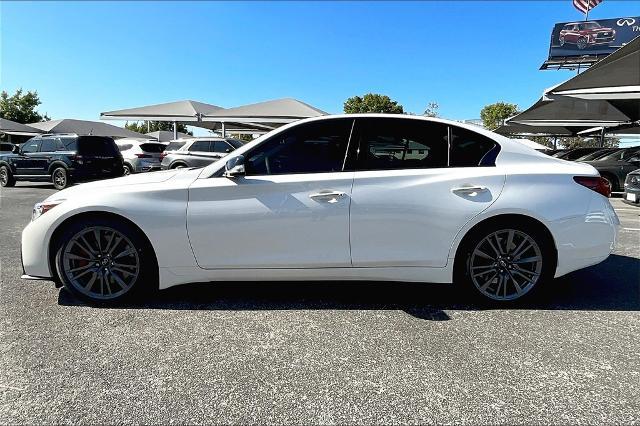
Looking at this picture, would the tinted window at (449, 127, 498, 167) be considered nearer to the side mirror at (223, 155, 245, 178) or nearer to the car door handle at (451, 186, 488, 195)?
the car door handle at (451, 186, 488, 195)

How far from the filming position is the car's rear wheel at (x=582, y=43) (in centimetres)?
4209

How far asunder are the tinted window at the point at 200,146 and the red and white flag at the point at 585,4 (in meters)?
36.6

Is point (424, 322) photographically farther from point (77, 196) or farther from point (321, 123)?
point (77, 196)

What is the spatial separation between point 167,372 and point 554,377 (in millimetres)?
2240

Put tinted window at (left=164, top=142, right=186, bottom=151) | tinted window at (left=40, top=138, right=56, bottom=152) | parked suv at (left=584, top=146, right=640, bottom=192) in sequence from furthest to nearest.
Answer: tinted window at (left=164, top=142, right=186, bottom=151) → tinted window at (left=40, top=138, right=56, bottom=152) → parked suv at (left=584, top=146, right=640, bottom=192)

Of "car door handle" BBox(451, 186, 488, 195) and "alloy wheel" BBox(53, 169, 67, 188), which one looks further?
"alloy wheel" BBox(53, 169, 67, 188)

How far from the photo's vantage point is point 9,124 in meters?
27.2

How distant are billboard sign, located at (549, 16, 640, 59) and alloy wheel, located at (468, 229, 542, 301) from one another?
48177 millimetres

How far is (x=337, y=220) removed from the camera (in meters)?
3.27

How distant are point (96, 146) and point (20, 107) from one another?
140ft

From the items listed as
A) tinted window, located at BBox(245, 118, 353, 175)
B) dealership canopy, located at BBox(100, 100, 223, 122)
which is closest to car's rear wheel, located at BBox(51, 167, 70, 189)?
dealership canopy, located at BBox(100, 100, 223, 122)

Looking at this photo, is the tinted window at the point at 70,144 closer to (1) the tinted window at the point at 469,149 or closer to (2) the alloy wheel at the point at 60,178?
(2) the alloy wheel at the point at 60,178

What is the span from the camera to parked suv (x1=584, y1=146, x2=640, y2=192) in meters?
12.2

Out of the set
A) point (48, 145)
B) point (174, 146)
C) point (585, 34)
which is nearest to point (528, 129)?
point (585, 34)
